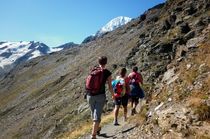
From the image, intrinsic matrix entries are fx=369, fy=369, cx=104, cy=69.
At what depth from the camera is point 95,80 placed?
534 inches

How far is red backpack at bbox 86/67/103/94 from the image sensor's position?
13.5 metres

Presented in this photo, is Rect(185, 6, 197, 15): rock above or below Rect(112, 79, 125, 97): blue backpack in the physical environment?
above

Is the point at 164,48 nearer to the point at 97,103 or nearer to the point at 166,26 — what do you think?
the point at 166,26

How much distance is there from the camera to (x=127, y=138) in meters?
15.0

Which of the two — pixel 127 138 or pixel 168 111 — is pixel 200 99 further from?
pixel 127 138

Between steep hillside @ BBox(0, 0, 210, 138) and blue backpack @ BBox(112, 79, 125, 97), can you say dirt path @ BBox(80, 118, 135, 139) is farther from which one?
blue backpack @ BBox(112, 79, 125, 97)

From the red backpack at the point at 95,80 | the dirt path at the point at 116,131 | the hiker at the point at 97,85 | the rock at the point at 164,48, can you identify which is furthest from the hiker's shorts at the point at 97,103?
the rock at the point at 164,48

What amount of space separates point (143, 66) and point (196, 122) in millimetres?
21537

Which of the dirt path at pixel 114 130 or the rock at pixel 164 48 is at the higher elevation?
the rock at pixel 164 48

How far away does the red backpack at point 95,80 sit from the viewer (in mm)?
13531

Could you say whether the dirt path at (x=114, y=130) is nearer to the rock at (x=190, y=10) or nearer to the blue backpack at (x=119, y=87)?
the blue backpack at (x=119, y=87)

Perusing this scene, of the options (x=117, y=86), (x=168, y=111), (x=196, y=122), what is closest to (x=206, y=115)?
(x=196, y=122)

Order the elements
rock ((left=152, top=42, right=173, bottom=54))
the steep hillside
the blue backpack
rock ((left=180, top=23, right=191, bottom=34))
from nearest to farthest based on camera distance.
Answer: the steep hillside < the blue backpack < rock ((left=180, top=23, right=191, bottom=34)) < rock ((left=152, top=42, right=173, bottom=54))

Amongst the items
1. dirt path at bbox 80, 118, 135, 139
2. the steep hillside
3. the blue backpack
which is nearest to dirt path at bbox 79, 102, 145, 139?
dirt path at bbox 80, 118, 135, 139
